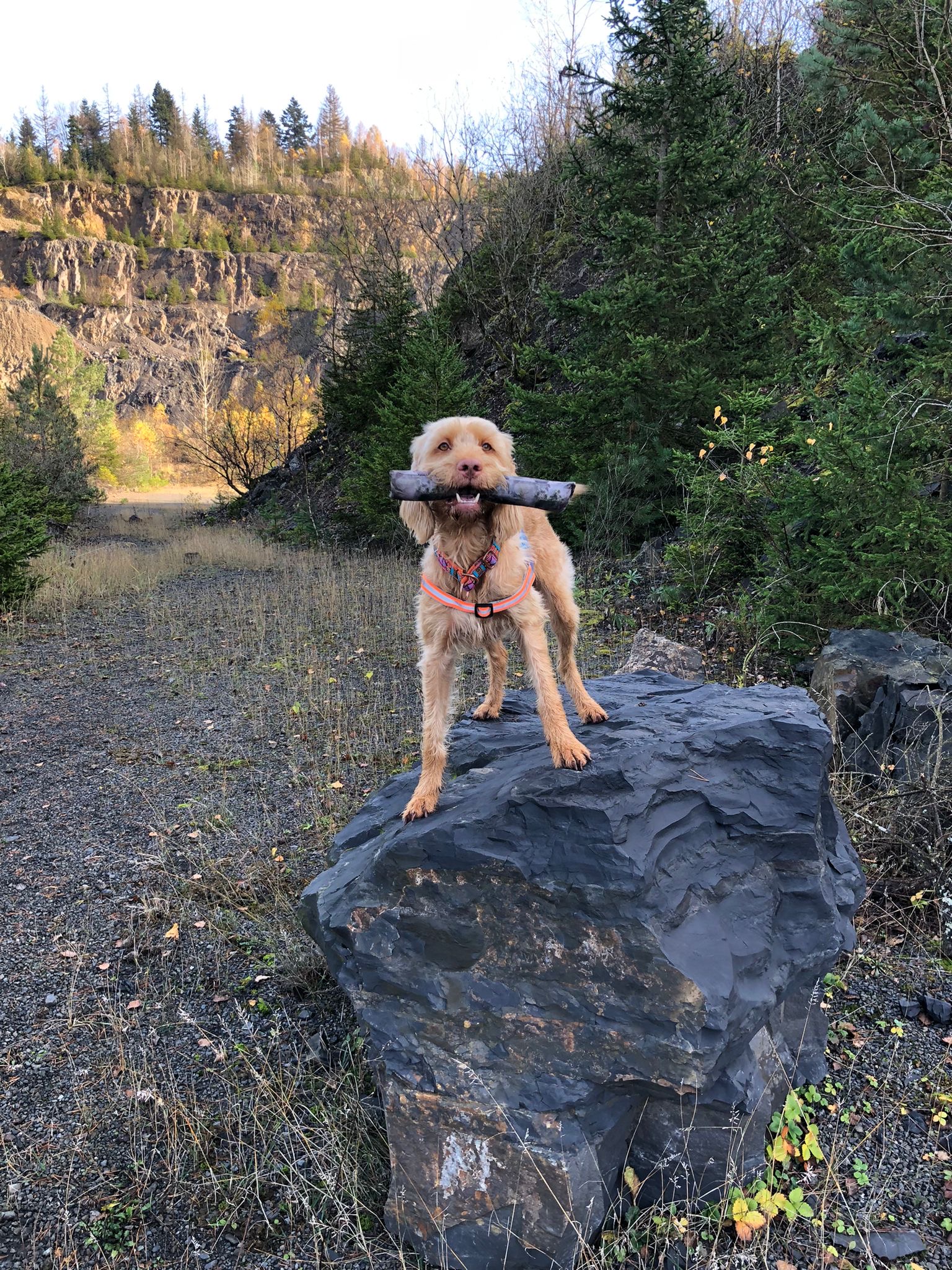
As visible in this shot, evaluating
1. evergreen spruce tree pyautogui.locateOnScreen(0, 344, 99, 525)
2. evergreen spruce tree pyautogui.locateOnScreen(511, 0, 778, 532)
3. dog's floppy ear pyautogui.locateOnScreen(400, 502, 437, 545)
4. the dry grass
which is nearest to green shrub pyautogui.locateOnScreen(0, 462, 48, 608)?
the dry grass

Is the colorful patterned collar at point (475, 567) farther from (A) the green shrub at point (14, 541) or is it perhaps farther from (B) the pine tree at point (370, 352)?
(B) the pine tree at point (370, 352)

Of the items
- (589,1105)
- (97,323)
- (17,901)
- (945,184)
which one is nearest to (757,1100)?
(589,1105)

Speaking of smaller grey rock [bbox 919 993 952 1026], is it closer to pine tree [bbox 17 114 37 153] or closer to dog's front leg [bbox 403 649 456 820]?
dog's front leg [bbox 403 649 456 820]

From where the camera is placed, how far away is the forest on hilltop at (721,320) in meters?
5.48

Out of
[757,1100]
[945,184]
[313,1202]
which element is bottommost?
[313,1202]

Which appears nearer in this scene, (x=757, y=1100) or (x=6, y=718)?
(x=757, y=1100)

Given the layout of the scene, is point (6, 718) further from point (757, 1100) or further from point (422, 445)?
point (757, 1100)

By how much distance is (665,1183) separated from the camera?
2576 millimetres

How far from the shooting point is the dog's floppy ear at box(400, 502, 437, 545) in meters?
3.00

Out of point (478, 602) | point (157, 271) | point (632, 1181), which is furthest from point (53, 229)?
point (632, 1181)

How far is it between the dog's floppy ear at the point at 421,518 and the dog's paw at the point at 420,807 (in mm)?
1094

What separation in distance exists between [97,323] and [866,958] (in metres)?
79.6

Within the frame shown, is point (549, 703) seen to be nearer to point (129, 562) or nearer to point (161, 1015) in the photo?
point (161, 1015)

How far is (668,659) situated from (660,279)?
6.28 meters
